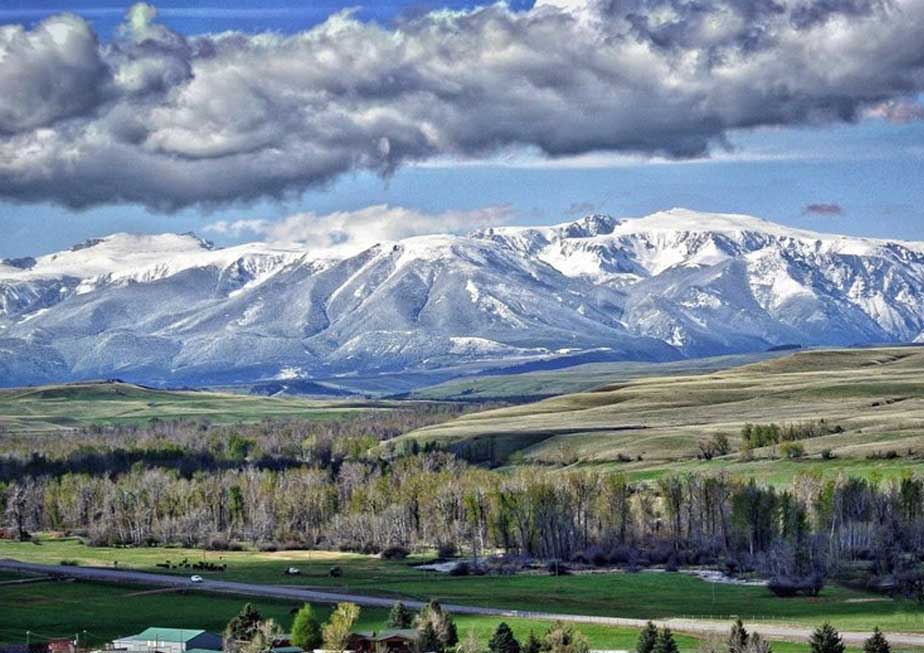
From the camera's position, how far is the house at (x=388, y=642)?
123188mm

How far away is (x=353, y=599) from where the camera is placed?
152m

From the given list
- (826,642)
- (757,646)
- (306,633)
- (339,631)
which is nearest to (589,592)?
(306,633)

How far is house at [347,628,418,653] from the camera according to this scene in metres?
123

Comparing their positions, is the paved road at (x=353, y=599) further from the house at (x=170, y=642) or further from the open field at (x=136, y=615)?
the house at (x=170, y=642)

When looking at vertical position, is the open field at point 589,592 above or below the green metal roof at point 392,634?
above

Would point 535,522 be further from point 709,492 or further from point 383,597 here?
point 383,597

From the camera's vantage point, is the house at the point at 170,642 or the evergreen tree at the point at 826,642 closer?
the evergreen tree at the point at 826,642

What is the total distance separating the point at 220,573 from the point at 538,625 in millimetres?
53713

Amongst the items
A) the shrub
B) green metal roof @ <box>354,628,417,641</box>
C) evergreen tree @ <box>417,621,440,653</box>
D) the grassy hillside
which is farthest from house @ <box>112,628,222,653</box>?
the shrub

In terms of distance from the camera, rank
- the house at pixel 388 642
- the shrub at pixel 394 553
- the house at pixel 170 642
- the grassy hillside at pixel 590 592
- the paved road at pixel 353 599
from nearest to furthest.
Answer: the house at pixel 388 642 → the house at pixel 170 642 → the paved road at pixel 353 599 → the grassy hillside at pixel 590 592 → the shrub at pixel 394 553

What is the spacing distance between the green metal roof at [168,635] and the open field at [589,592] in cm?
2955

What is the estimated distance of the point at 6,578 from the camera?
552 ft

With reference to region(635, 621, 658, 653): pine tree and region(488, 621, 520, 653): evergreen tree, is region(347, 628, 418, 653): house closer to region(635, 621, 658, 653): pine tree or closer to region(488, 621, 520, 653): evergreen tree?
region(488, 621, 520, 653): evergreen tree

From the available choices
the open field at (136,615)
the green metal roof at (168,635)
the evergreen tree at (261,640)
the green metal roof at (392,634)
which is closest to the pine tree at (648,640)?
the open field at (136,615)
